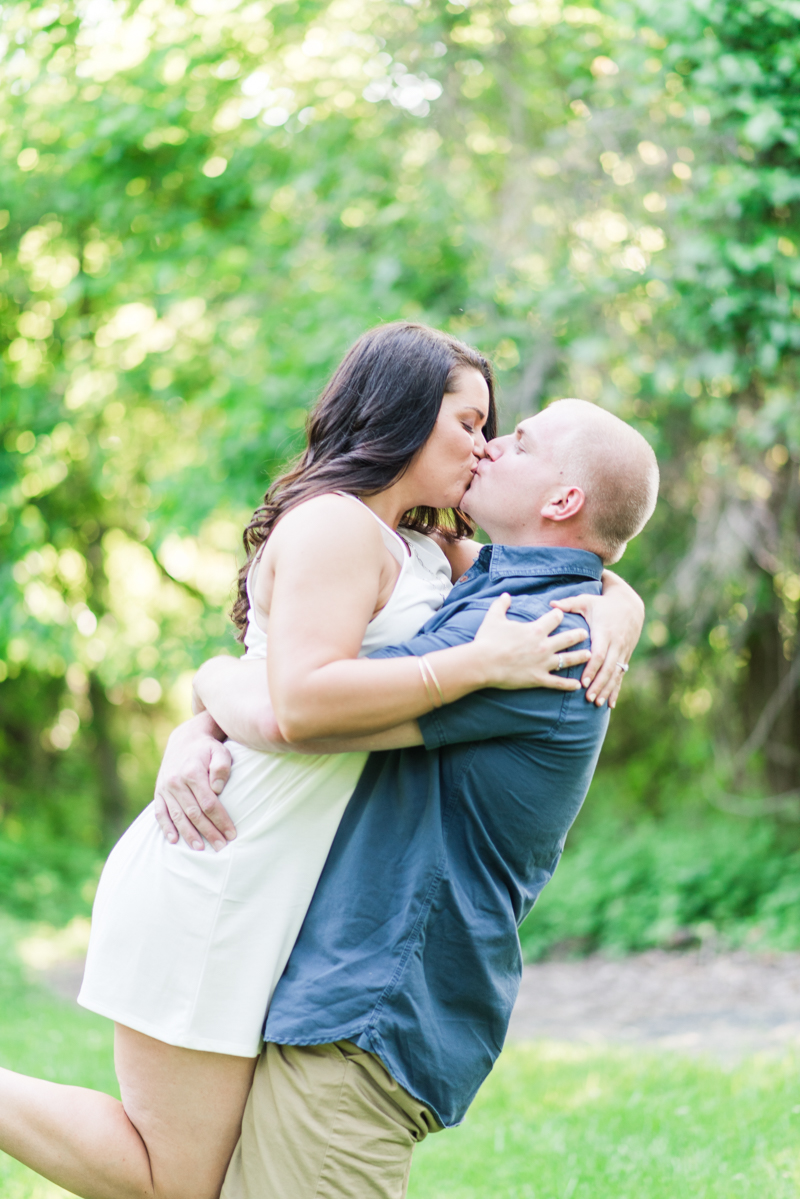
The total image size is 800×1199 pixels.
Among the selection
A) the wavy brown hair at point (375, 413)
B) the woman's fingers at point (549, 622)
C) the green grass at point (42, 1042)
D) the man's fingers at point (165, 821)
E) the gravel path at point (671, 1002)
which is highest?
the wavy brown hair at point (375, 413)

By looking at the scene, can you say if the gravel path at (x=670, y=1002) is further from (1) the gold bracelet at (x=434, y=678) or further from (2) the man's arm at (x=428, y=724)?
(1) the gold bracelet at (x=434, y=678)

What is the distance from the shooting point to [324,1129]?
1825 mm

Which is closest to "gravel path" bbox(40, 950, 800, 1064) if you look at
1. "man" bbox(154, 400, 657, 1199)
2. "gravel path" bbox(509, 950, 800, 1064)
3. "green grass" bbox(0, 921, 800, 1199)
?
"gravel path" bbox(509, 950, 800, 1064)

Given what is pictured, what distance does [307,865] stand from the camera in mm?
1925

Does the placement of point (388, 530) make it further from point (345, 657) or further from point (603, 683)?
point (603, 683)

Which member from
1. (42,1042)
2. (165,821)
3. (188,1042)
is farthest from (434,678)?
(42,1042)

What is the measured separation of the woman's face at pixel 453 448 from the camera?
2.08 m

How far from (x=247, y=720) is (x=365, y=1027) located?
0.56 meters

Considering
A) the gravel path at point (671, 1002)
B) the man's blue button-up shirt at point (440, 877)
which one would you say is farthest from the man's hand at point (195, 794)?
the gravel path at point (671, 1002)

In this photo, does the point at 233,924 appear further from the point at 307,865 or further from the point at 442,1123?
the point at 442,1123

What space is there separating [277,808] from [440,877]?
31cm

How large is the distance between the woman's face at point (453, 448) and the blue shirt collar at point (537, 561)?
156 millimetres

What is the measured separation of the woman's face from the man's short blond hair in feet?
0.52

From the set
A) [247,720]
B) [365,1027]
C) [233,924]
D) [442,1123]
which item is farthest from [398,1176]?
[247,720]
